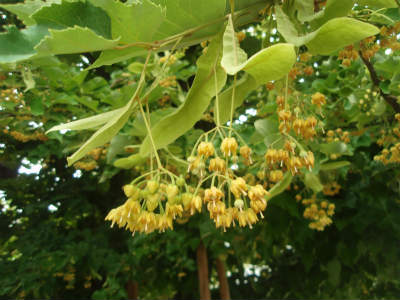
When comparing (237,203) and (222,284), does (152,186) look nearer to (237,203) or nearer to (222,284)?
(237,203)

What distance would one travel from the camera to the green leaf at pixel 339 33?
22.5 inches

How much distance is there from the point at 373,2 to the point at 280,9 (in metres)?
0.21

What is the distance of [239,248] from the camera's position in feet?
10.7

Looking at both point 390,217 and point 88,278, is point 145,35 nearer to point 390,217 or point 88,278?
point 390,217

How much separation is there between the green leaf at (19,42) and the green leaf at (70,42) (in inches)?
1.2

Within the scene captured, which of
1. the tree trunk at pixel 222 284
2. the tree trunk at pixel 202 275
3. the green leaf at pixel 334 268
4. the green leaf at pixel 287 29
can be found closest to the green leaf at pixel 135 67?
the green leaf at pixel 287 29

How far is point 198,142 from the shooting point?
71 cm

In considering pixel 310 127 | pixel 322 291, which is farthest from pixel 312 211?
pixel 322 291

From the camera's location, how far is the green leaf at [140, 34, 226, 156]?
2.58ft

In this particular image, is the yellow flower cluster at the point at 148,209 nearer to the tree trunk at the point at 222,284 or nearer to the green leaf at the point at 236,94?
the green leaf at the point at 236,94

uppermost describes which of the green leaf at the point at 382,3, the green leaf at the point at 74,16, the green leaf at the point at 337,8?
the green leaf at the point at 382,3

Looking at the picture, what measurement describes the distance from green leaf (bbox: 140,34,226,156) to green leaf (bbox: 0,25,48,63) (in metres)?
0.34

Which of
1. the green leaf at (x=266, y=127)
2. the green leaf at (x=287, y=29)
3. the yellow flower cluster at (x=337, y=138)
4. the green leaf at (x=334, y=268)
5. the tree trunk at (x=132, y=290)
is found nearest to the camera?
the green leaf at (x=287, y=29)

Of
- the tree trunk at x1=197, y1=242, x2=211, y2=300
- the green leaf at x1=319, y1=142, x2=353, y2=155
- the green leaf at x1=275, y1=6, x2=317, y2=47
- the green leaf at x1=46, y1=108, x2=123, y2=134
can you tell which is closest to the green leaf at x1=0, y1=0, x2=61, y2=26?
the green leaf at x1=46, y1=108, x2=123, y2=134
